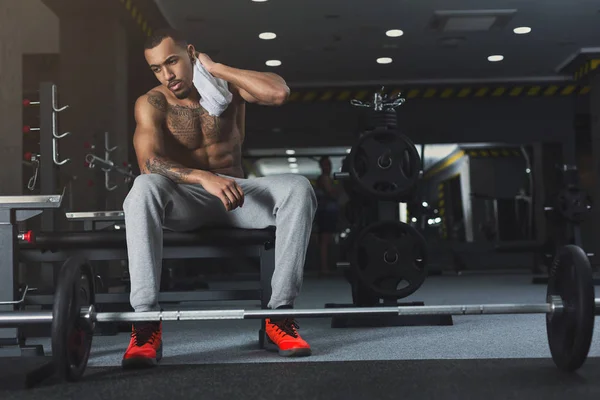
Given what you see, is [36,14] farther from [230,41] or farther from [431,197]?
[431,197]

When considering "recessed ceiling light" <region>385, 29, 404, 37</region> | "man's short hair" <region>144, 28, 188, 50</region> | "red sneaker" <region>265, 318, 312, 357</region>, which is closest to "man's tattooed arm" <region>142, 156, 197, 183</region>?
"man's short hair" <region>144, 28, 188, 50</region>

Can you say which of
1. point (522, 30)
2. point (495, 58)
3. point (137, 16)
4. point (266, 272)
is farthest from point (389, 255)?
point (495, 58)

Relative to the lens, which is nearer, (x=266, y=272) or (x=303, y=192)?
(x=303, y=192)

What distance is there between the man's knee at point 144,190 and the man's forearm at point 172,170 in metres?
0.07

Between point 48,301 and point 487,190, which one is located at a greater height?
point 487,190

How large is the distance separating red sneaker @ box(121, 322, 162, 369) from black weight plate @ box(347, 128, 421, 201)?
3.90ft

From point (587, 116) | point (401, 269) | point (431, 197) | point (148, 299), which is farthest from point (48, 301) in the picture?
point (587, 116)

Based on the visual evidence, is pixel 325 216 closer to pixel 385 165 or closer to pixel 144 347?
pixel 385 165

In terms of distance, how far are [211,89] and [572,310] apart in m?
1.27

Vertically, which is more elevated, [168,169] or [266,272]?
[168,169]

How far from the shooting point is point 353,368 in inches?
67.6

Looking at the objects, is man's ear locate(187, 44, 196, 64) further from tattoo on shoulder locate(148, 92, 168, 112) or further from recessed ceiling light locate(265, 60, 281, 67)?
recessed ceiling light locate(265, 60, 281, 67)

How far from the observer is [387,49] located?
7125 mm

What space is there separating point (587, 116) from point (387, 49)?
2987mm
